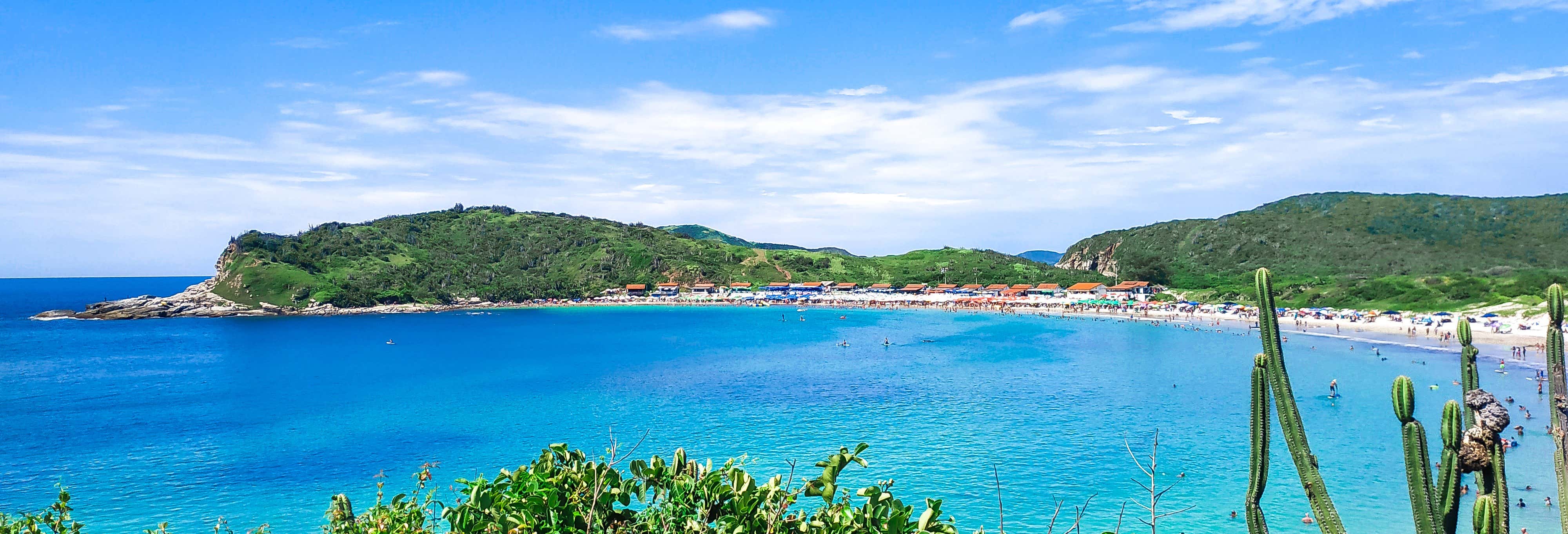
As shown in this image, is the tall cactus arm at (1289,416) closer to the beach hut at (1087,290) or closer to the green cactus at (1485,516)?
the green cactus at (1485,516)

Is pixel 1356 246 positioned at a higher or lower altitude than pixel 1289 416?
higher

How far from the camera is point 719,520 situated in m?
5.03

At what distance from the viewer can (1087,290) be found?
10906cm

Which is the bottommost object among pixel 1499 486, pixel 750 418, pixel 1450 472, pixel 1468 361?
pixel 750 418

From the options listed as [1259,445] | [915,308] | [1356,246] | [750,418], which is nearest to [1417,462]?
[1259,445]

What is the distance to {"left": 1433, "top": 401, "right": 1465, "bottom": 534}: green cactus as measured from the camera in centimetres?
598

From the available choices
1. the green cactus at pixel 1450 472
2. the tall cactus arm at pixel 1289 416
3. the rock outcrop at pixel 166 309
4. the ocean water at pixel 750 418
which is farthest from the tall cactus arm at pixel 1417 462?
the rock outcrop at pixel 166 309

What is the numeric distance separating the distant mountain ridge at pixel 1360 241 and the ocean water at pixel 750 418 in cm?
5638

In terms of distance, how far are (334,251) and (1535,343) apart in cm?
15803

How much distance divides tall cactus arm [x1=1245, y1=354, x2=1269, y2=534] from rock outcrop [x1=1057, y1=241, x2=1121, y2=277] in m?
141

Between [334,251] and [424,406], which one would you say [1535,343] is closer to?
[424,406]

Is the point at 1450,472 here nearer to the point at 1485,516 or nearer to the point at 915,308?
the point at 1485,516

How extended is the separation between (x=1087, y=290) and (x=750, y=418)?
85703mm

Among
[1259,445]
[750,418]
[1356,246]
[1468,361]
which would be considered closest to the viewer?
[1259,445]
